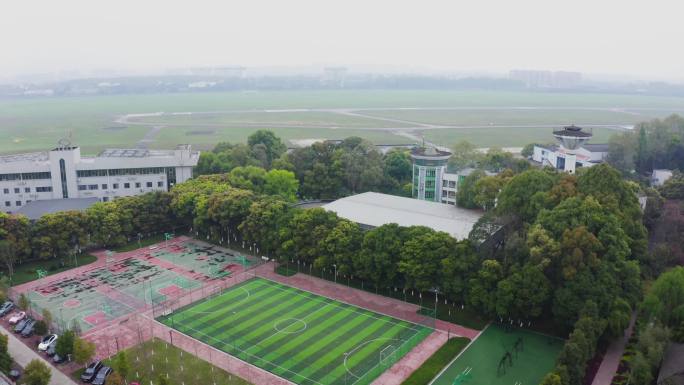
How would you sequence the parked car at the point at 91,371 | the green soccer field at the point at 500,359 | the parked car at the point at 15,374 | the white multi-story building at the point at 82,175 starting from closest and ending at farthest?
the parked car at the point at 91,371 < the parked car at the point at 15,374 < the green soccer field at the point at 500,359 < the white multi-story building at the point at 82,175

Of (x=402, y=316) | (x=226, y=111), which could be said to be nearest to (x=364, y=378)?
(x=402, y=316)

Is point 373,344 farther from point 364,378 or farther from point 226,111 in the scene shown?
point 226,111

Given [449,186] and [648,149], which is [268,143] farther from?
[648,149]

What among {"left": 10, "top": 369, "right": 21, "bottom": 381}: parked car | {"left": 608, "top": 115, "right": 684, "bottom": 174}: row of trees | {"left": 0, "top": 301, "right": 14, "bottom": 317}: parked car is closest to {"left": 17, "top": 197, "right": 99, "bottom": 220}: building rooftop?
{"left": 0, "top": 301, "right": 14, "bottom": 317}: parked car

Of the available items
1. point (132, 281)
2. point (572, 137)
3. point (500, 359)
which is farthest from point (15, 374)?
point (572, 137)

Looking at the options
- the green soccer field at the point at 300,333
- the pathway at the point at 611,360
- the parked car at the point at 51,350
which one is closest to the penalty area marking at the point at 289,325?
the green soccer field at the point at 300,333

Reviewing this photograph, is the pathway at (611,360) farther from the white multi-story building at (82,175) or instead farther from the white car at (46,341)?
the white multi-story building at (82,175)
